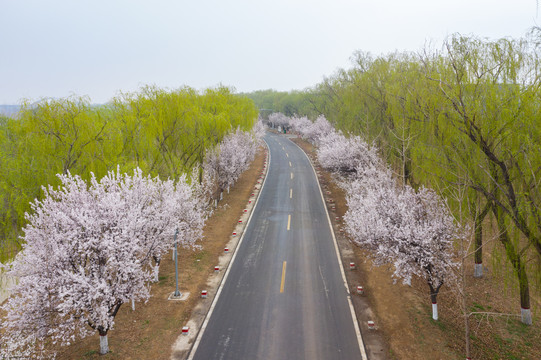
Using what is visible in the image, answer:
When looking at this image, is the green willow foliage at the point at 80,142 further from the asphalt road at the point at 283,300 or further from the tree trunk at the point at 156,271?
the asphalt road at the point at 283,300

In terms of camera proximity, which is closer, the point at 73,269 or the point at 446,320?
the point at 73,269

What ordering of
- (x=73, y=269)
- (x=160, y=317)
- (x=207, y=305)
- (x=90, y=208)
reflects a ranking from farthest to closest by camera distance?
(x=207, y=305) → (x=160, y=317) → (x=90, y=208) → (x=73, y=269)

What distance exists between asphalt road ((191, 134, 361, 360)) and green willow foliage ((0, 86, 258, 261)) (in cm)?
903

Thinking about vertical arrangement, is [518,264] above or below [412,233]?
below

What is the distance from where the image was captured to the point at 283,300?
1683 cm

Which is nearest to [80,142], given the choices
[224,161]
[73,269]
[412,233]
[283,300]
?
[73,269]

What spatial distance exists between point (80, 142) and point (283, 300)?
14.0 m

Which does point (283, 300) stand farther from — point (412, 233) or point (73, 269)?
point (73, 269)

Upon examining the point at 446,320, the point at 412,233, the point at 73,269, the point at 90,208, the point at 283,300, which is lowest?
the point at 446,320

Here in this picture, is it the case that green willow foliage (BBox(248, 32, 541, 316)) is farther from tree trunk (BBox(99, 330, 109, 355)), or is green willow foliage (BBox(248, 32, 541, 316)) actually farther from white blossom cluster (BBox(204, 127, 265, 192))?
white blossom cluster (BBox(204, 127, 265, 192))

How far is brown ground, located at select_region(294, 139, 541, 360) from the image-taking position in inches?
518

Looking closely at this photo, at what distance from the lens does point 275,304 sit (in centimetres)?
1650

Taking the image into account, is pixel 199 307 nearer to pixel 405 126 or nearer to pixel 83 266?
pixel 83 266

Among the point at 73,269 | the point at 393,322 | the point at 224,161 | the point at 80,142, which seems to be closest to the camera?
the point at 73,269
